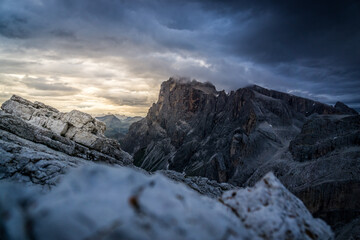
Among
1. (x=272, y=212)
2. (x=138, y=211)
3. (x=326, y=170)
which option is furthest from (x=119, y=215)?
(x=326, y=170)

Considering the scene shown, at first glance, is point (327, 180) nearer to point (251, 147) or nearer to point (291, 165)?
point (291, 165)

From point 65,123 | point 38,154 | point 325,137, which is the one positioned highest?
point 65,123

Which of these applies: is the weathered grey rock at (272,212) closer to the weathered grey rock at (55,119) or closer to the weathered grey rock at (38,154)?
the weathered grey rock at (38,154)

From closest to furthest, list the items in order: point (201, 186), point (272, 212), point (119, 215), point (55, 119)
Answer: point (119, 215)
point (272, 212)
point (55, 119)
point (201, 186)

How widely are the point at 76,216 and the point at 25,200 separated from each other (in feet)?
5.06

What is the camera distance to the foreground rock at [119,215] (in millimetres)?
3566

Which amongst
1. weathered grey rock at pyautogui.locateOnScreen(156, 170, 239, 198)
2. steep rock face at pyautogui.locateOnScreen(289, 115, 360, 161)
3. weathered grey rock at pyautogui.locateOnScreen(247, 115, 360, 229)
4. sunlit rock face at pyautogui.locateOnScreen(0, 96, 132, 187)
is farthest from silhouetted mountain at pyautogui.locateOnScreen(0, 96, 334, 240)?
steep rock face at pyautogui.locateOnScreen(289, 115, 360, 161)

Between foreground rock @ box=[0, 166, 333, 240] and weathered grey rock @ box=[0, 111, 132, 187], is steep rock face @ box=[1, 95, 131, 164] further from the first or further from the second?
foreground rock @ box=[0, 166, 333, 240]

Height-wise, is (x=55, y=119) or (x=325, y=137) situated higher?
(x=55, y=119)

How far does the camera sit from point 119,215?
145 inches

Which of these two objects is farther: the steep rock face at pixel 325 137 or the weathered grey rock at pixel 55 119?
the steep rock face at pixel 325 137

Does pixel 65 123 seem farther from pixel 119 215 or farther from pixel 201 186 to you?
pixel 119 215

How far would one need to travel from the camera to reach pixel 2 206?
411 centimetres

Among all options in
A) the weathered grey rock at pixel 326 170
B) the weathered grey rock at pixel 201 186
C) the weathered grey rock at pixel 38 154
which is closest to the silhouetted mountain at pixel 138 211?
the weathered grey rock at pixel 38 154
